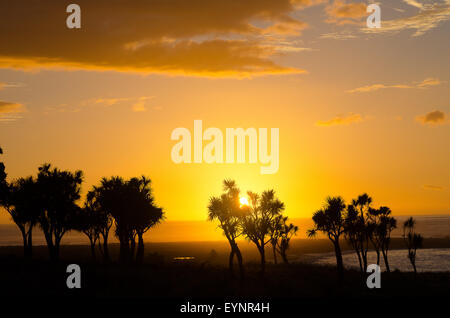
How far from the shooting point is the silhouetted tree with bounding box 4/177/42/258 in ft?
242

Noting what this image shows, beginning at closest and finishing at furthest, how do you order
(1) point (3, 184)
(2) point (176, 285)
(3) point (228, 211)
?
(2) point (176, 285), (3) point (228, 211), (1) point (3, 184)

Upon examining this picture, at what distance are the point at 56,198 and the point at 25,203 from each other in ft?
14.8

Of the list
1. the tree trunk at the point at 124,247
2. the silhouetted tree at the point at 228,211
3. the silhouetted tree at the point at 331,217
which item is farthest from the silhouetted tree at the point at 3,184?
the silhouetted tree at the point at 331,217

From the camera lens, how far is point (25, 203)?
74.2m

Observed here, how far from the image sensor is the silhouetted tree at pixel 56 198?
73.8 metres

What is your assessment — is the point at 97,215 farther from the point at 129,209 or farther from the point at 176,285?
the point at 176,285

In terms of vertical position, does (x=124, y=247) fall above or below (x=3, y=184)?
below

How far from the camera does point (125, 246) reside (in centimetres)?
7362

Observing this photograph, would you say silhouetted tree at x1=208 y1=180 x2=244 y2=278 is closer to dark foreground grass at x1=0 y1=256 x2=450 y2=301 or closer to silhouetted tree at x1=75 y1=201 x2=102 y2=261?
dark foreground grass at x1=0 y1=256 x2=450 y2=301

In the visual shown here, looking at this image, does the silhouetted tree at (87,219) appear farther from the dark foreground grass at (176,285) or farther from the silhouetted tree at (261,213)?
the silhouetted tree at (261,213)

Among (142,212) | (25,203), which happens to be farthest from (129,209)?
(25,203)

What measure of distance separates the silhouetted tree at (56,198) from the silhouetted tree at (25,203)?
2.76 ft
